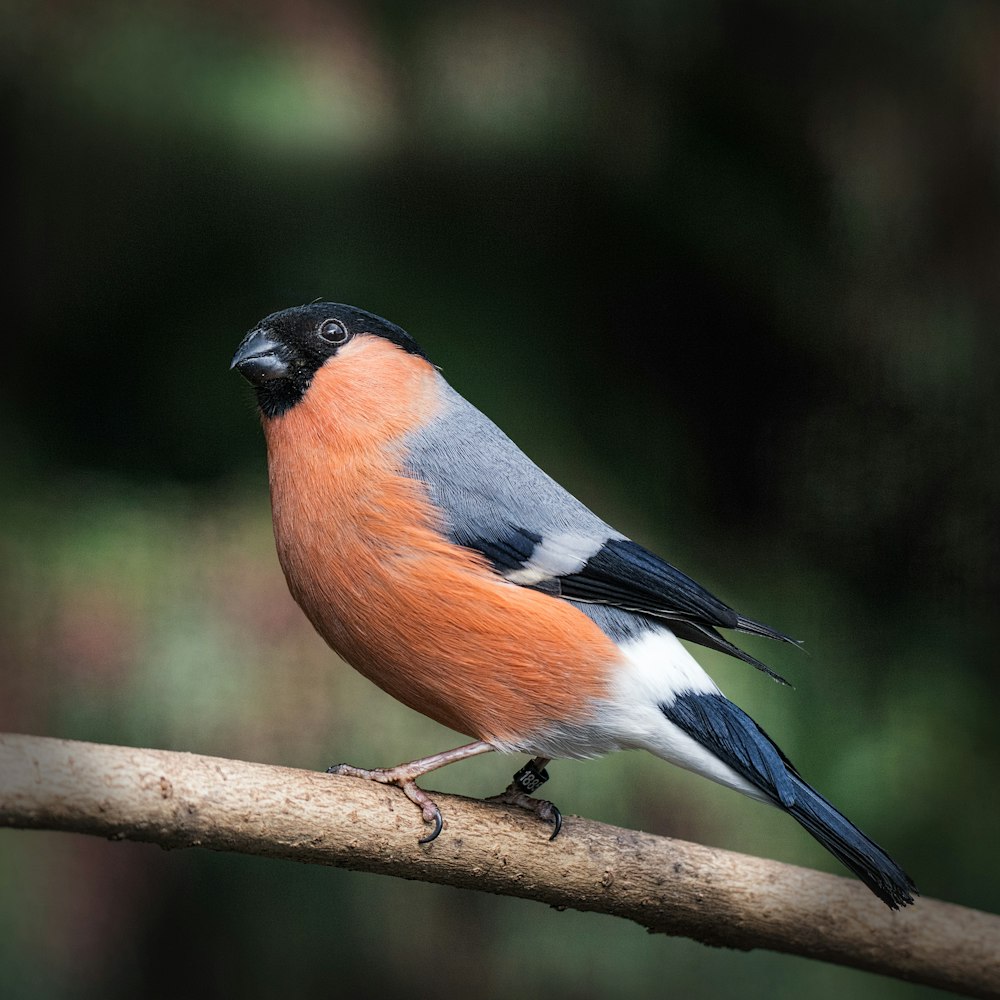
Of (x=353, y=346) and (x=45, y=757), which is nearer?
(x=45, y=757)

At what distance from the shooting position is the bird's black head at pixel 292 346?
1.36 m

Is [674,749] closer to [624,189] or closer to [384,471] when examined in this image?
[384,471]

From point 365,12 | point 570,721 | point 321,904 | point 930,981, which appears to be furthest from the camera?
point 365,12

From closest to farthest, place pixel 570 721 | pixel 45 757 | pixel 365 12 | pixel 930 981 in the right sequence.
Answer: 1. pixel 45 757
2. pixel 570 721
3. pixel 930 981
4. pixel 365 12

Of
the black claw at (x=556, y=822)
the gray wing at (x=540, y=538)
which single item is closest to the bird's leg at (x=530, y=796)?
the black claw at (x=556, y=822)

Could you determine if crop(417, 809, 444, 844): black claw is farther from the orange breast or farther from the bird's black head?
the bird's black head

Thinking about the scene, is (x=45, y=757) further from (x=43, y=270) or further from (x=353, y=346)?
(x=43, y=270)

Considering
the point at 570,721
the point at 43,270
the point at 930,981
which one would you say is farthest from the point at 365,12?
the point at 930,981

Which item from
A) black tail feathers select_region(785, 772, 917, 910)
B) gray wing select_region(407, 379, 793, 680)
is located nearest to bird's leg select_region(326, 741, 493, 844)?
gray wing select_region(407, 379, 793, 680)

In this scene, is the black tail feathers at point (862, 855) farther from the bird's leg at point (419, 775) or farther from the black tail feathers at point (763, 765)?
the bird's leg at point (419, 775)

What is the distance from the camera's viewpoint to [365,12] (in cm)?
218

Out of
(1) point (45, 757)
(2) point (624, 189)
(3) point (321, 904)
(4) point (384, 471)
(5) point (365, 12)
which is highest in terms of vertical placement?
(5) point (365, 12)

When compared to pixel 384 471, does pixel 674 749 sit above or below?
below

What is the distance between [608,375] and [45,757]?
1.34m
